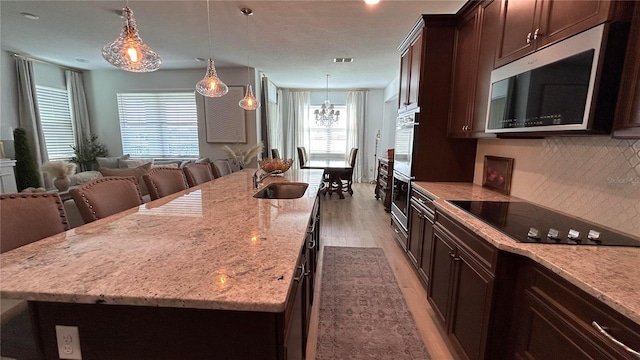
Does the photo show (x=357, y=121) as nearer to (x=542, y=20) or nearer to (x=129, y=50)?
(x=542, y=20)

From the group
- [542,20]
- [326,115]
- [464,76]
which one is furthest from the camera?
[326,115]

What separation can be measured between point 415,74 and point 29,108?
6.25 metres

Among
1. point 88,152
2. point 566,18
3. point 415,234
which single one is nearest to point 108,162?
point 88,152

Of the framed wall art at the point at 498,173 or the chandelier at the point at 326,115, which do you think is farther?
the chandelier at the point at 326,115

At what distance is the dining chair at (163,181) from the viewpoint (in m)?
2.02

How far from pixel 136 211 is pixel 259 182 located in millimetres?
1035

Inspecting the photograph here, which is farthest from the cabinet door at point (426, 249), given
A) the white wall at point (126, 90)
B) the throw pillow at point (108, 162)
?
the throw pillow at point (108, 162)

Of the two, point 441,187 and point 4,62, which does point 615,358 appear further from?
point 4,62

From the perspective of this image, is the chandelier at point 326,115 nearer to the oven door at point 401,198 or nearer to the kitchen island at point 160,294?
the oven door at point 401,198

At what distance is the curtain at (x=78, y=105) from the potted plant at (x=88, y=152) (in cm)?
7

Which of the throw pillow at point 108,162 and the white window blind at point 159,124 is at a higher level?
the white window blind at point 159,124

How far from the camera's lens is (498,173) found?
220 centimetres

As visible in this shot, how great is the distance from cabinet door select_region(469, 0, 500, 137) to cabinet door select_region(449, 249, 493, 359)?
105 centimetres

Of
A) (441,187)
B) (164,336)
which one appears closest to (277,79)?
(441,187)
